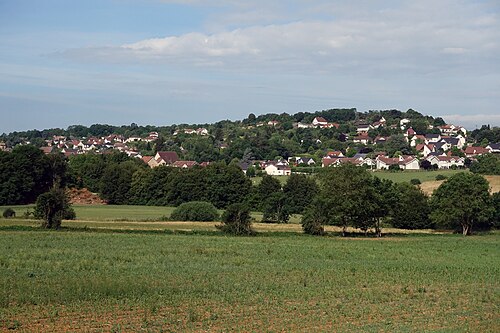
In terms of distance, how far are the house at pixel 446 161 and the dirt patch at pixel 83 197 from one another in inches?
3232

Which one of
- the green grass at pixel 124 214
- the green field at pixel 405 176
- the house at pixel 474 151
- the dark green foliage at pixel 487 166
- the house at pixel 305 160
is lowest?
the green grass at pixel 124 214

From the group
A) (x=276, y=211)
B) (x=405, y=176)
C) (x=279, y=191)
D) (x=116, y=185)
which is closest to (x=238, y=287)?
(x=276, y=211)

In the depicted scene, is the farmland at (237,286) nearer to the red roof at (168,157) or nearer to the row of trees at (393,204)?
the row of trees at (393,204)

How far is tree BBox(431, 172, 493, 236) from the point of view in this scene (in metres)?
69.2

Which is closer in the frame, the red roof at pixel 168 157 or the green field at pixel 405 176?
the green field at pixel 405 176

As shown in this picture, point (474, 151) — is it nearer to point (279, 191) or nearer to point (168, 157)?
point (168, 157)

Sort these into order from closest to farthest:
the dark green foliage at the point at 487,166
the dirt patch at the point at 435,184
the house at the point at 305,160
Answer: the dirt patch at the point at 435,184
the dark green foliage at the point at 487,166
the house at the point at 305,160

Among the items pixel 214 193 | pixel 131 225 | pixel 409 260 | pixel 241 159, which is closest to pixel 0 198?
pixel 214 193

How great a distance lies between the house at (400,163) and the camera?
516 ft

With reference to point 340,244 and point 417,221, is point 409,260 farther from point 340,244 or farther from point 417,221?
point 417,221

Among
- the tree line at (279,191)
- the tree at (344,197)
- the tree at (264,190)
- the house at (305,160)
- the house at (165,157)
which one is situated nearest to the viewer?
the tree at (344,197)

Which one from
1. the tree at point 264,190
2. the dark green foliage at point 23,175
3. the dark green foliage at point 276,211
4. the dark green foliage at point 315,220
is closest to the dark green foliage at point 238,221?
the dark green foliage at point 315,220

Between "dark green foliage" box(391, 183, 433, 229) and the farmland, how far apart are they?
1115 inches

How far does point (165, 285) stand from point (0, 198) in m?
73.6
